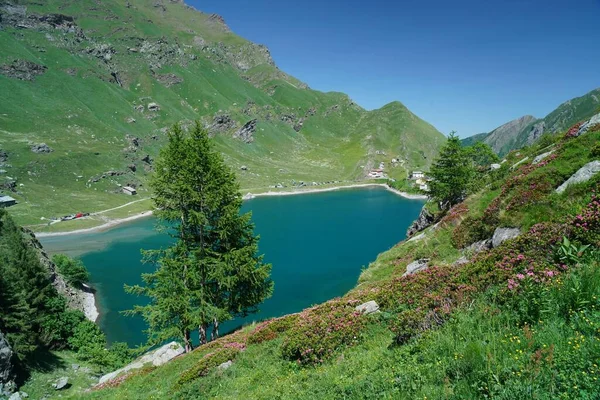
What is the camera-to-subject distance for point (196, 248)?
22.7 m

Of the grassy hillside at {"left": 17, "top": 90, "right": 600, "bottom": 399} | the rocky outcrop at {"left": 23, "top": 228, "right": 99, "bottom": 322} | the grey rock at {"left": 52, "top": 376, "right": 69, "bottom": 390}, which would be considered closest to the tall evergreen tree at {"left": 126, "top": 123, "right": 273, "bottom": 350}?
the grassy hillside at {"left": 17, "top": 90, "right": 600, "bottom": 399}

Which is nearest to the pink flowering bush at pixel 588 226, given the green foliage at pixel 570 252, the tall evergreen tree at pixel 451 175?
the green foliage at pixel 570 252

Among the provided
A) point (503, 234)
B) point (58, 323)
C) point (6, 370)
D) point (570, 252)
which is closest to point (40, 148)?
point (58, 323)

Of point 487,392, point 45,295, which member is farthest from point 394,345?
point 45,295

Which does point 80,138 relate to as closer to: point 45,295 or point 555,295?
point 45,295

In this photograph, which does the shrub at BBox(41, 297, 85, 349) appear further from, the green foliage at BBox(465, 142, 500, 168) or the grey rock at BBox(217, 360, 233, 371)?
the green foliage at BBox(465, 142, 500, 168)

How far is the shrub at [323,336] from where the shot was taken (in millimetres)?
10000

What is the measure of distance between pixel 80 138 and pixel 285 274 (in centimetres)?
18093

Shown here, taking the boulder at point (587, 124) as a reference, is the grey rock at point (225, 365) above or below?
below

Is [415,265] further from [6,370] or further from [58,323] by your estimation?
[58,323]

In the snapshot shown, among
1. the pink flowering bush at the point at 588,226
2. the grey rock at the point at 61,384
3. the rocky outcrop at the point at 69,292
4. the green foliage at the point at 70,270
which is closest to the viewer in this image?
the pink flowering bush at the point at 588,226

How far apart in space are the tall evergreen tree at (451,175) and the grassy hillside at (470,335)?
906 inches

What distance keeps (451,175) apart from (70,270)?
Answer: 7017cm

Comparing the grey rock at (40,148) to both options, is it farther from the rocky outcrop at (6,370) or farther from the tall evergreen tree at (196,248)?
the tall evergreen tree at (196,248)
